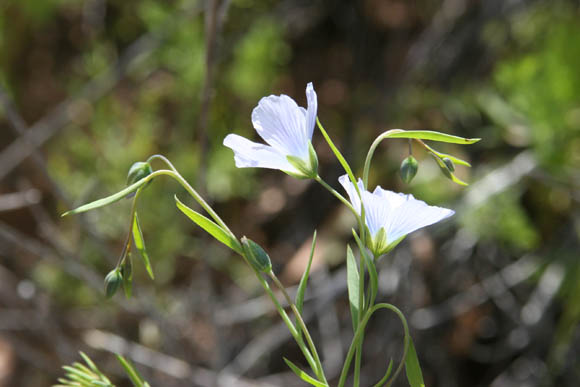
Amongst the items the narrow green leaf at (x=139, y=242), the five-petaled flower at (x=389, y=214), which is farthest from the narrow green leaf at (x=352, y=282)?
the narrow green leaf at (x=139, y=242)

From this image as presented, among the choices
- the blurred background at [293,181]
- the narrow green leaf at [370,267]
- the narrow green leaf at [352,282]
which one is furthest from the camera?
the blurred background at [293,181]

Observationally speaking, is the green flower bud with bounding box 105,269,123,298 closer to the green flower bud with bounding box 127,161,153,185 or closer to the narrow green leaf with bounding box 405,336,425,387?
the green flower bud with bounding box 127,161,153,185

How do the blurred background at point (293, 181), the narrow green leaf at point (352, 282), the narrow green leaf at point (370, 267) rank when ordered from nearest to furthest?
the narrow green leaf at point (370, 267) → the narrow green leaf at point (352, 282) → the blurred background at point (293, 181)

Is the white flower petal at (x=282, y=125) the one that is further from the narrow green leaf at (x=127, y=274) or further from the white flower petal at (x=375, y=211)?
the narrow green leaf at (x=127, y=274)

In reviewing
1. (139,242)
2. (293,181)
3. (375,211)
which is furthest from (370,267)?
(293,181)

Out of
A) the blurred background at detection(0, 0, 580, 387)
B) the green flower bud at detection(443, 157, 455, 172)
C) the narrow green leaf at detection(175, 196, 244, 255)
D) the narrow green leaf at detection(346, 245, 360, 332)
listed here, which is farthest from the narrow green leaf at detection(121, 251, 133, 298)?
the blurred background at detection(0, 0, 580, 387)

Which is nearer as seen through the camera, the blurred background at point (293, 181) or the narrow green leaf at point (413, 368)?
the narrow green leaf at point (413, 368)
